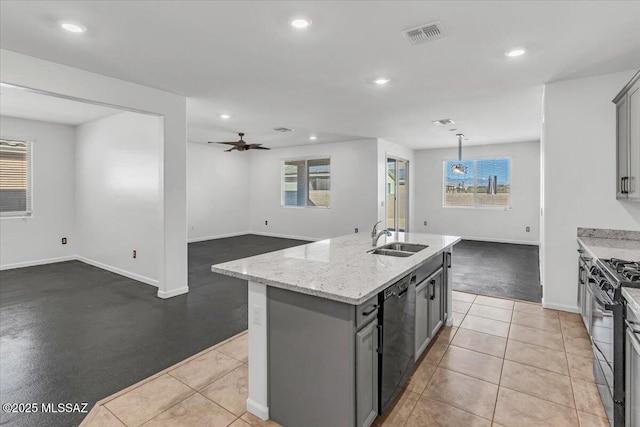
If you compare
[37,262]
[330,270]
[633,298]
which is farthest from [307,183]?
[633,298]

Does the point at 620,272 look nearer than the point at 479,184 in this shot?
Yes

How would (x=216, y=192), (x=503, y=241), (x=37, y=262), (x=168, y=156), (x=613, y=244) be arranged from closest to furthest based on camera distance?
(x=613, y=244), (x=168, y=156), (x=37, y=262), (x=503, y=241), (x=216, y=192)

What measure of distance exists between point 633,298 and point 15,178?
8029 millimetres

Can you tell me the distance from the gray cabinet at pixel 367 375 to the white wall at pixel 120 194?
3.32 metres

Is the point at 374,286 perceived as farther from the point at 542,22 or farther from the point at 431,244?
the point at 542,22

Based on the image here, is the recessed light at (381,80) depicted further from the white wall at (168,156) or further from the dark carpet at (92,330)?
the dark carpet at (92,330)

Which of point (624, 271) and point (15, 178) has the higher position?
point (15, 178)

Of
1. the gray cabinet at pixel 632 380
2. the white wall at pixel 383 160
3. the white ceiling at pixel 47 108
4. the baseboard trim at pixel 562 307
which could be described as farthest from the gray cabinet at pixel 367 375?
the white wall at pixel 383 160

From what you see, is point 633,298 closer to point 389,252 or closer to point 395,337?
point 395,337

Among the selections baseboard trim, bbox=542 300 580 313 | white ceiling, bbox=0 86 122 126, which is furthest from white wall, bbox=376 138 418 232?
white ceiling, bbox=0 86 122 126

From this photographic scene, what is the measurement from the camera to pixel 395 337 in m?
2.04

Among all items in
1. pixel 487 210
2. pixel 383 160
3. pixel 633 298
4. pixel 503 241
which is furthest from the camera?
pixel 487 210

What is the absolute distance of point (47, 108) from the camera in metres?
5.00

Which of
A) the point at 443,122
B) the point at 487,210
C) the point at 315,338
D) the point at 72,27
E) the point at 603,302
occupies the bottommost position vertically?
the point at 315,338
